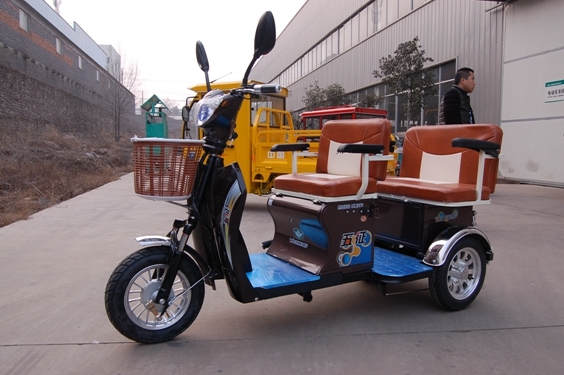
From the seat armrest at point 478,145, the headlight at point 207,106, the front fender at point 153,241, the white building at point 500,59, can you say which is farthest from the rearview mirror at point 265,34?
the white building at point 500,59

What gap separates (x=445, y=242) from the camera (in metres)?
3.71

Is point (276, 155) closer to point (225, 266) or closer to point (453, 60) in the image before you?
point (225, 266)

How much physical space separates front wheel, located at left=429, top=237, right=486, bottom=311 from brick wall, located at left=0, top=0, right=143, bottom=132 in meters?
17.3

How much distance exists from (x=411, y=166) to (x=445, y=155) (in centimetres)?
38

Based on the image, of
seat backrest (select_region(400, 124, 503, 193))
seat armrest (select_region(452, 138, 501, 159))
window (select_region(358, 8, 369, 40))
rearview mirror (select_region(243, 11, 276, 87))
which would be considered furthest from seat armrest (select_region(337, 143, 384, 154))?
window (select_region(358, 8, 369, 40))

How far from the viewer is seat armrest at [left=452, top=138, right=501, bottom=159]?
11.7 ft

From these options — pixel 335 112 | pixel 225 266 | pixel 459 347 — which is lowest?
pixel 459 347

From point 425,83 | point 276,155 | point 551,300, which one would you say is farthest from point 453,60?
point 551,300

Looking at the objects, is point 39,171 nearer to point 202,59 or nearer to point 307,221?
point 202,59

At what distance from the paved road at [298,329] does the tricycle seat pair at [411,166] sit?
96 cm

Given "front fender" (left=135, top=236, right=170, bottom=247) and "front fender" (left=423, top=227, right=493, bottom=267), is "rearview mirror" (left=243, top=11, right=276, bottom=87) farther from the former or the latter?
"front fender" (left=423, top=227, right=493, bottom=267)

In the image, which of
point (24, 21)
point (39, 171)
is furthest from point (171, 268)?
point (24, 21)

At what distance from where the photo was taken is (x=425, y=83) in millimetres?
15555

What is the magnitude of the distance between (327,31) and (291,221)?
28300 mm
